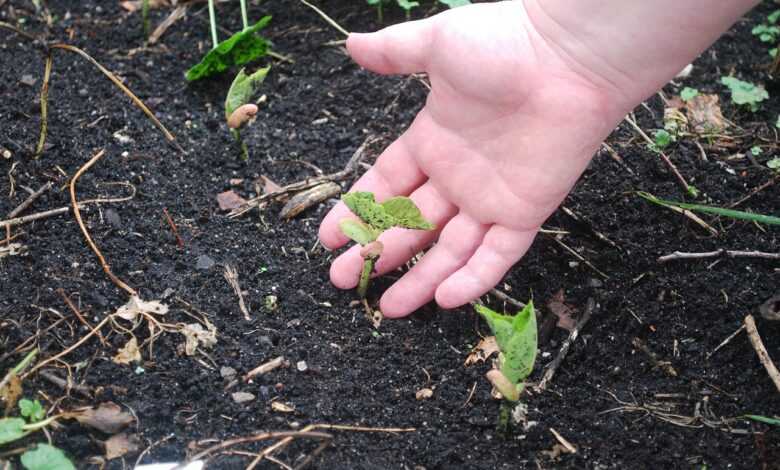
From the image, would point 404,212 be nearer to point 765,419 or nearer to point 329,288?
point 329,288

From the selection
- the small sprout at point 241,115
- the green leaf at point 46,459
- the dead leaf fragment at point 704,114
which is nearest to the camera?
the green leaf at point 46,459

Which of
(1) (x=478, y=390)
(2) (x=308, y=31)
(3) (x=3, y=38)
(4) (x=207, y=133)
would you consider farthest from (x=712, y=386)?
(3) (x=3, y=38)

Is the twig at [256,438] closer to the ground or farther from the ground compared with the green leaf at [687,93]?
closer to the ground

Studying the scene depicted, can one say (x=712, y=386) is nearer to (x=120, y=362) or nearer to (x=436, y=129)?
(x=436, y=129)

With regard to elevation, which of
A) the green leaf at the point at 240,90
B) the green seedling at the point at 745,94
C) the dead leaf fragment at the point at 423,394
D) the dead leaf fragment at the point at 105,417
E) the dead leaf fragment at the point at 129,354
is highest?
the green leaf at the point at 240,90

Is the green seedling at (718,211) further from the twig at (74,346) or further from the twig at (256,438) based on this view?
the twig at (74,346)

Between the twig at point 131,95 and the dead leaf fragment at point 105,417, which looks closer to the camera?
the dead leaf fragment at point 105,417

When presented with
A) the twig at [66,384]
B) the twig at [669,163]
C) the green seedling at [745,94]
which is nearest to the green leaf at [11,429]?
the twig at [66,384]
